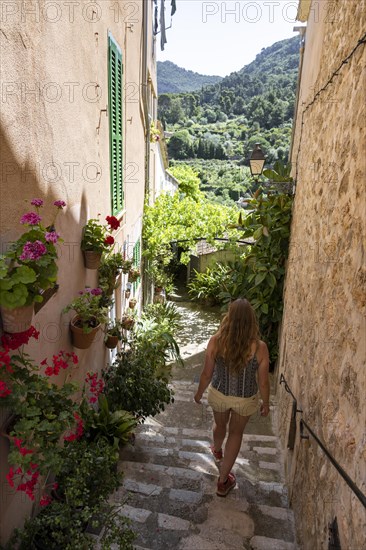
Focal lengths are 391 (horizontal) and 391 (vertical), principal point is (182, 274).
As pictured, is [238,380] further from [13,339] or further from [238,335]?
[13,339]

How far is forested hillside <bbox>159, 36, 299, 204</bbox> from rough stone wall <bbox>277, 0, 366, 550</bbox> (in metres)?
44.6

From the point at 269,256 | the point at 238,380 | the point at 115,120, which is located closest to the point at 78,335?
the point at 238,380

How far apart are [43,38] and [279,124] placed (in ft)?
225

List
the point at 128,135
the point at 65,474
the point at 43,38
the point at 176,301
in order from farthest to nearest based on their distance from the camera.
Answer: the point at 176,301 < the point at 128,135 < the point at 65,474 < the point at 43,38

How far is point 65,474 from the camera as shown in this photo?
9.62ft

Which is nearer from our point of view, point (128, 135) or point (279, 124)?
point (128, 135)

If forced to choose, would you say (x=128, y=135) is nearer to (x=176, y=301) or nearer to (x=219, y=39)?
(x=219, y=39)

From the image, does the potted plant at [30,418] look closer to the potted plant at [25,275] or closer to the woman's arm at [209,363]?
the potted plant at [25,275]

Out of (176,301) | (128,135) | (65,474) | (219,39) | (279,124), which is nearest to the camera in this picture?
(65,474)

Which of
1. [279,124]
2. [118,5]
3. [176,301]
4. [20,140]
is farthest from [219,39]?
[279,124]

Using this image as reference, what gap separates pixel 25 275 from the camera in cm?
199

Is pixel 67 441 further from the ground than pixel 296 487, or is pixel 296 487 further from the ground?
pixel 67 441

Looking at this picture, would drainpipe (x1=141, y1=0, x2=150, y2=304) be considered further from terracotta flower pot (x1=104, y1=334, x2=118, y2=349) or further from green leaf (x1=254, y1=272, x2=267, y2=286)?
terracotta flower pot (x1=104, y1=334, x2=118, y2=349)

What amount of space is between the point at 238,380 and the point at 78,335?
1.53 meters
